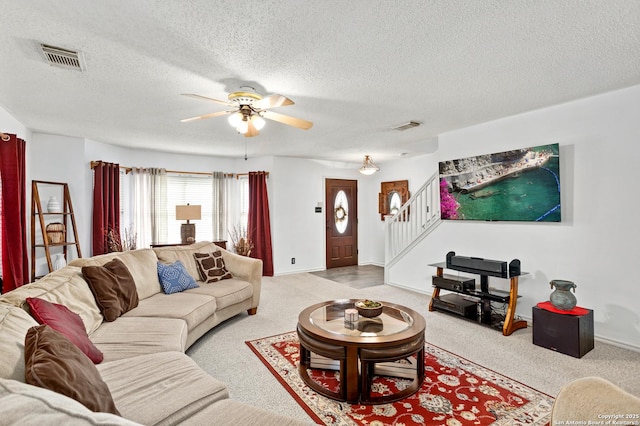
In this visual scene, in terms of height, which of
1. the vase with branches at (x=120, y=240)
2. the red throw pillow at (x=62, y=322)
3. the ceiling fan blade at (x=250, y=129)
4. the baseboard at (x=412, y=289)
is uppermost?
the ceiling fan blade at (x=250, y=129)

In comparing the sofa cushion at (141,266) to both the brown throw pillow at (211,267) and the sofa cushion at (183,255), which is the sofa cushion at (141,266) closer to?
the sofa cushion at (183,255)

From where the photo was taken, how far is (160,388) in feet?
5.32

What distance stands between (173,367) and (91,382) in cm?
62

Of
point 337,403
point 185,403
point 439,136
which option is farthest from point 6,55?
point 439,136

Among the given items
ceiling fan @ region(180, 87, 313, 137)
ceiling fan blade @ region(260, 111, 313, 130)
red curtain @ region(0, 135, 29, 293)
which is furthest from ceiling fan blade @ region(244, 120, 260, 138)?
red curtain @ region(0, 135, 29, 293)

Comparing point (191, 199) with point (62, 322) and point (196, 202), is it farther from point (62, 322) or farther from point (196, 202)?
point (62, 322)

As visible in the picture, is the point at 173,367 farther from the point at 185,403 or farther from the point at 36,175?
the point at 36,175

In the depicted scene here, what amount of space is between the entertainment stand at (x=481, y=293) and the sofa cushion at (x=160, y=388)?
3157 mm

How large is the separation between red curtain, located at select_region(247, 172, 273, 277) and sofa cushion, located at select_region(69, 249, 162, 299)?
2.98 metres

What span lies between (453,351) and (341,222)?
4.81 metres

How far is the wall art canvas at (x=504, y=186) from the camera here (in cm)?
366

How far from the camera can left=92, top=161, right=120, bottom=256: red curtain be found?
16.9ft

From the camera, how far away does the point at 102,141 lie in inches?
208

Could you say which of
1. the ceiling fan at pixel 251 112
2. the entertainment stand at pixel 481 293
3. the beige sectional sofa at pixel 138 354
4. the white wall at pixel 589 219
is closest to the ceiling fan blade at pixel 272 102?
the ceiling fan at pixel 251 112
